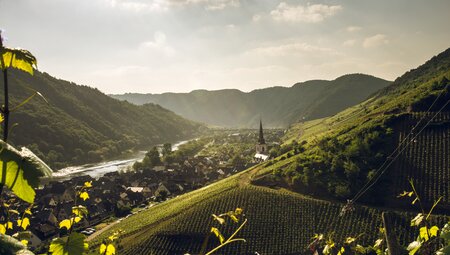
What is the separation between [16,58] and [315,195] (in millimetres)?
66003

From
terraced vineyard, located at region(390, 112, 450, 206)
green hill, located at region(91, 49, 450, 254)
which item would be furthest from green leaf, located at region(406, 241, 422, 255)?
terraced vineyard, located at region(390, 112, 450, 206)

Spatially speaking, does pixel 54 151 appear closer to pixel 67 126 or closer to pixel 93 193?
pixel 67 126

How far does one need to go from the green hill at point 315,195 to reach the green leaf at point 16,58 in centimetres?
4357

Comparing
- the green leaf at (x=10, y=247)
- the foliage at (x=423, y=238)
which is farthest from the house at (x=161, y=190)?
the green leaf at (x=10, y=247)

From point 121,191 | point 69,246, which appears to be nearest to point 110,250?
point 69,246

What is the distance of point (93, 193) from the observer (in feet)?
288

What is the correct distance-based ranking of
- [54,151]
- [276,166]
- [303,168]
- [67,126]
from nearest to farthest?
[303,168] → [276,166] → [54,151] → [67,126]

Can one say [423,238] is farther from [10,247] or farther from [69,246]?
[10,247]

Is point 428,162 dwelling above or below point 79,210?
below

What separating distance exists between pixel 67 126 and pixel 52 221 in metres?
137

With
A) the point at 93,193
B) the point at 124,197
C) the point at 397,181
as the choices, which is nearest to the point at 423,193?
the point at 397,181

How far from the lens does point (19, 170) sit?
1768 millimetres

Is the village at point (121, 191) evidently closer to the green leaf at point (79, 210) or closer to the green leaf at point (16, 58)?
the green leaf at point (79, 210)

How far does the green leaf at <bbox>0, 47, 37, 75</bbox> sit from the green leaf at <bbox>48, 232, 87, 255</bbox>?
116cm
